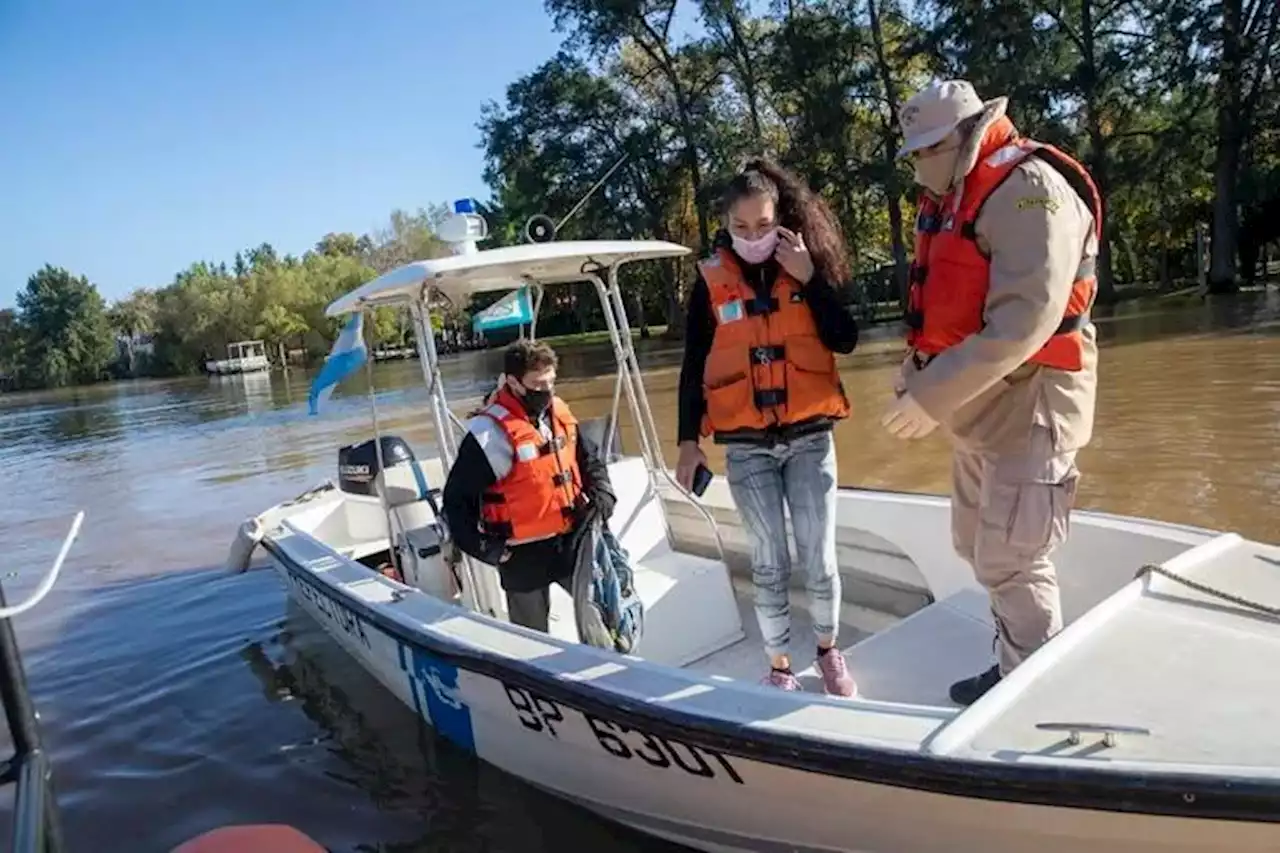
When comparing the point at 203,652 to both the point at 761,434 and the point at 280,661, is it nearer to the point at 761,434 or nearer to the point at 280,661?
the point at 280,661

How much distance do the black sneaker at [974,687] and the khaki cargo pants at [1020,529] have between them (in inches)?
6.0

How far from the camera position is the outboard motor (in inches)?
233

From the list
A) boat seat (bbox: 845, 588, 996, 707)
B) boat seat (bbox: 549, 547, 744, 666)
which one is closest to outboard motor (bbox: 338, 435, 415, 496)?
boat seat (bbox: 549, 547, 744, 666)

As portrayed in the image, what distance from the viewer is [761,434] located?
332 cm

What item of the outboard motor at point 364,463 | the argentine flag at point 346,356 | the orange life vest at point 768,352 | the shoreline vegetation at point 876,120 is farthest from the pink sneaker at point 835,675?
the shoreline vegetation at point 876,120

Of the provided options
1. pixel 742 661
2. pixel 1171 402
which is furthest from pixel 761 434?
pixel 1171 402

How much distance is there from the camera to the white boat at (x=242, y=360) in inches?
2267

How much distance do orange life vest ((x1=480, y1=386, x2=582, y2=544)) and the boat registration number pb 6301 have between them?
2.06 feet

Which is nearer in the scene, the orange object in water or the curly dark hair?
the orange object in water

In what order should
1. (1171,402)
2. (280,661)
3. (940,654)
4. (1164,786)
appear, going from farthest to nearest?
(1171,402)
(280,661)
(940,654)
(1164,786)

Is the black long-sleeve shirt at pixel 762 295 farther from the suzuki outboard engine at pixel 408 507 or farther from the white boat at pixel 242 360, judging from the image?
the white boat at pixel 242 360

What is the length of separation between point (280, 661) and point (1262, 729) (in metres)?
5.14

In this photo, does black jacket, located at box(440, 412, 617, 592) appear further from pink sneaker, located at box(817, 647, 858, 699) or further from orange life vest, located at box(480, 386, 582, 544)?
pink sneaker, located at box(817, 647, 858, 699)

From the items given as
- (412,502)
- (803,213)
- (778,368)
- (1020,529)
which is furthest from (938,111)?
(412,502)
